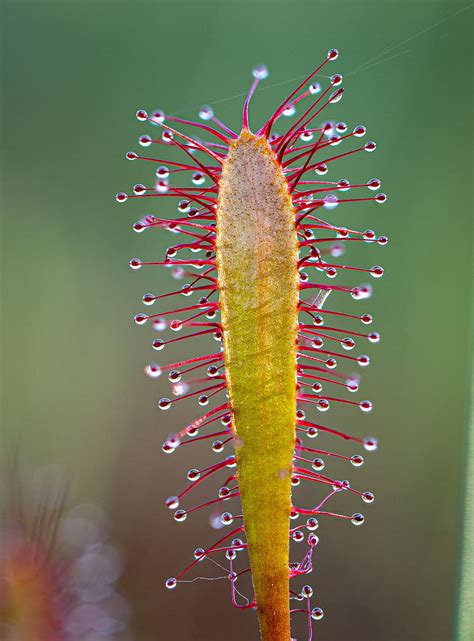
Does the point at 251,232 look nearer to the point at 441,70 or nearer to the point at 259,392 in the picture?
the point at 259,392

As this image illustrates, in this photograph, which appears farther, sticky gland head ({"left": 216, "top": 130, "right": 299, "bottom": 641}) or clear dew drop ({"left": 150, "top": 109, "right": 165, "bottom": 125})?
clear dew drop ({"left": 150, "top": 109, "right": 165, "bottom": 125})

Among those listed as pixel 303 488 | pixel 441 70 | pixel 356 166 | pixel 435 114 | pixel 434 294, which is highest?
pixel 441 70

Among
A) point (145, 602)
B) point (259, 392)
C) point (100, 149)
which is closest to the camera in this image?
point (259, 392)

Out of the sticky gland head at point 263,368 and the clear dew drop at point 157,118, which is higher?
the clear dew drop at point 157,118

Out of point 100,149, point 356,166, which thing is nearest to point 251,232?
point 356,166

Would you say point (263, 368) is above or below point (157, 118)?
below

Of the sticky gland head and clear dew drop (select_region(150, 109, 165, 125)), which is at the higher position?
clear dew drop (select_region(150, 109, 165, 125))

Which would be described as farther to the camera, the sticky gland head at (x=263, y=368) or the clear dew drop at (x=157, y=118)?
the clear dew drop at (x=157, y=118)

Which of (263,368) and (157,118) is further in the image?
(157,118)
